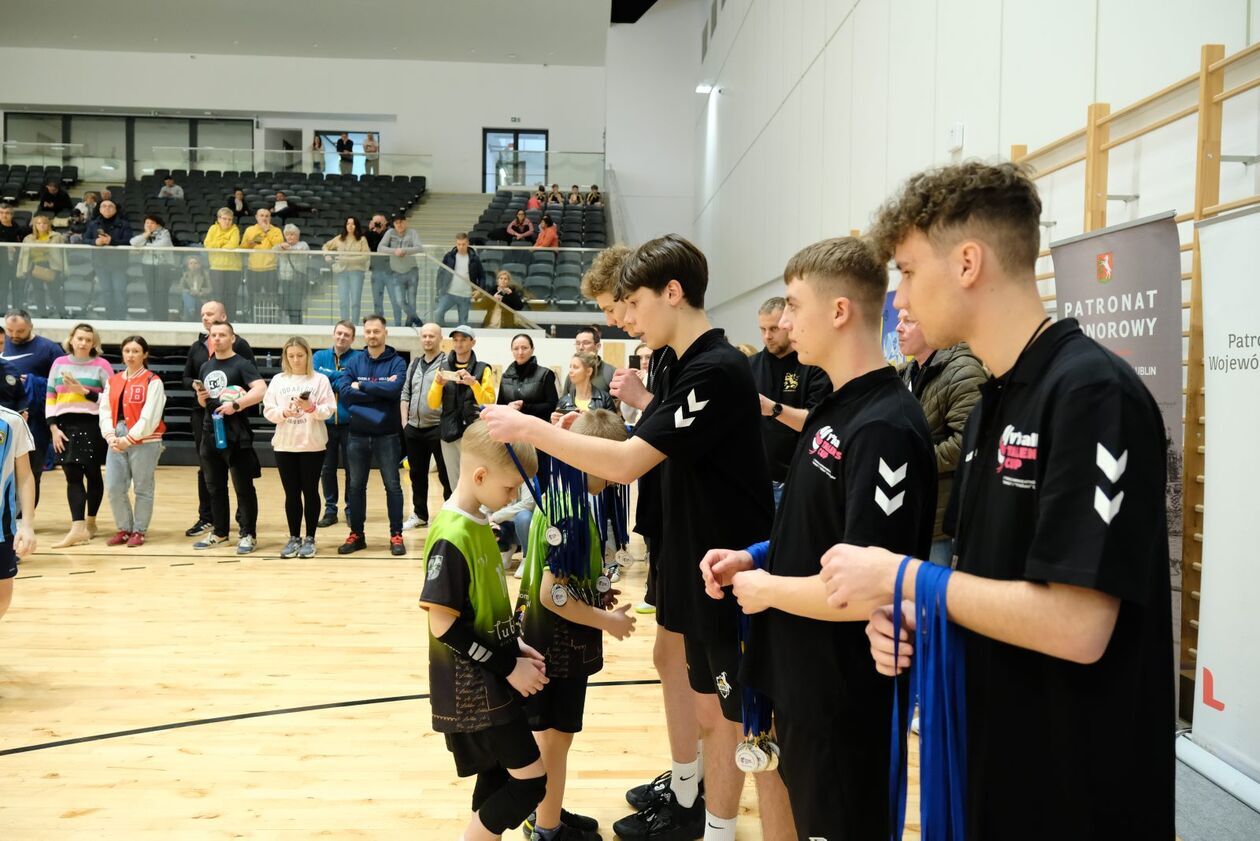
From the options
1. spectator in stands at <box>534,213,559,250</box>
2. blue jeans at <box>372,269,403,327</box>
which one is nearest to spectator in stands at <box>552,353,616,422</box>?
blue jeans at <box>372,269,403,327</box>

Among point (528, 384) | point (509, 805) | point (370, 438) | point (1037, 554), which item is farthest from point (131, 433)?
point (1037, 554)

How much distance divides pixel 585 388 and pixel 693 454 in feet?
15.0

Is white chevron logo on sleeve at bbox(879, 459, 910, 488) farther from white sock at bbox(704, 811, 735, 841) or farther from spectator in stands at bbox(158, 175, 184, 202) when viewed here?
spectator in stands at bbox(158, 175, 184, 202)

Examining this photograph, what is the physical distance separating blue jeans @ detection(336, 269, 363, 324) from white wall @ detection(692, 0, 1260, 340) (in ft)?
16.5

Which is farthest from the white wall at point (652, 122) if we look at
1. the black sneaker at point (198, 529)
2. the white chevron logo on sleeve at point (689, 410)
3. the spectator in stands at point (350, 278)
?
the white chevron logo on sleeve at point (689, 410)

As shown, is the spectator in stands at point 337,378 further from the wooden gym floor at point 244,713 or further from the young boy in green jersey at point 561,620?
the young boy in green jersey at point 561,620

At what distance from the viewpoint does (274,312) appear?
1181 centimetres

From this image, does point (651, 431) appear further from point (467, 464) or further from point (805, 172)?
point (805, 172)

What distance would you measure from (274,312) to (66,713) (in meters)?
8.75

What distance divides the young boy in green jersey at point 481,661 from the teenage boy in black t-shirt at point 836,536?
661 millimetres

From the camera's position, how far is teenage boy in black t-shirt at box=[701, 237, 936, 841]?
1.47m

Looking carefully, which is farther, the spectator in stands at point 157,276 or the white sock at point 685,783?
the spectator in stands at point 157,276

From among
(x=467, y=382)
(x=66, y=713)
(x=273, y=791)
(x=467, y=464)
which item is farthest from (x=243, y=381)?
(x=467, y=464)

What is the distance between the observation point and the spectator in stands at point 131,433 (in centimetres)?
711
